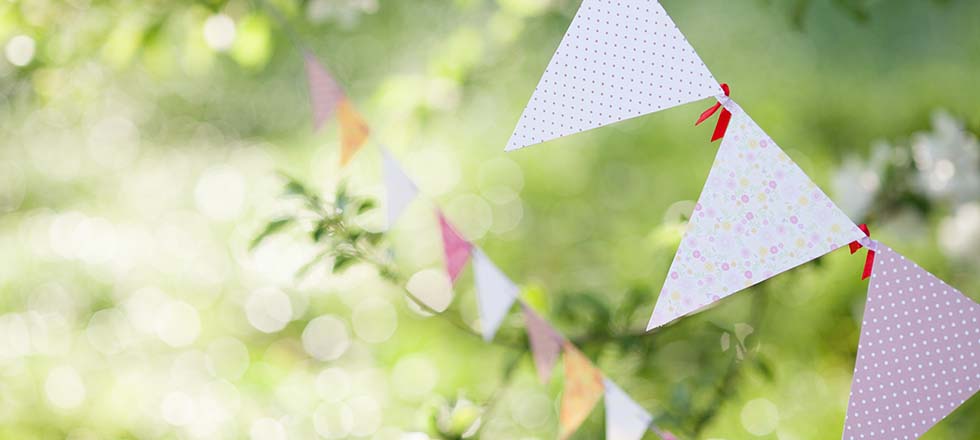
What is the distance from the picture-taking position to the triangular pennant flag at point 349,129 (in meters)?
0.97

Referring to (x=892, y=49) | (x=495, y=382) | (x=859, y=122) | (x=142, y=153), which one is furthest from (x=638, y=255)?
(x=142, y=153)

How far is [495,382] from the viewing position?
1564 millimetres

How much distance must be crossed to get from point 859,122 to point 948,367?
1.12 metres

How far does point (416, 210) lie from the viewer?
1.96 meters

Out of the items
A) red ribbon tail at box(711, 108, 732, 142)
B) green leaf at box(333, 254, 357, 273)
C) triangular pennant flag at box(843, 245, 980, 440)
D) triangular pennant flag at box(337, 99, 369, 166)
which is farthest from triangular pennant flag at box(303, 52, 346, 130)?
triangular pennant flag at box(843, 245, 980, 440)

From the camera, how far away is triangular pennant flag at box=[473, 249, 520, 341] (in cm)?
82

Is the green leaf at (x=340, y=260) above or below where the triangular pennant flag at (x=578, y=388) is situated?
above

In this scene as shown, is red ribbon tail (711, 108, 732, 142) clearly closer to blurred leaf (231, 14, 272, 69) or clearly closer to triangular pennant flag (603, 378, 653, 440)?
triangular pennant flag (603, 378, 653, 440)

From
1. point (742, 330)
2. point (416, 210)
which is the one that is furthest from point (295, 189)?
point (416, 210)

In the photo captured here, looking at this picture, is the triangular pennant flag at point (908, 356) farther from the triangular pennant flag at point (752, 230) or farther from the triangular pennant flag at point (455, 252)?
the triangular pennant flag at point (455, 252)

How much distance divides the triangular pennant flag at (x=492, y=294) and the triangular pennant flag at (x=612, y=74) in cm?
27

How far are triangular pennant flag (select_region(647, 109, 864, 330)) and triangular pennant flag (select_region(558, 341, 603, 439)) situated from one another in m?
0.29

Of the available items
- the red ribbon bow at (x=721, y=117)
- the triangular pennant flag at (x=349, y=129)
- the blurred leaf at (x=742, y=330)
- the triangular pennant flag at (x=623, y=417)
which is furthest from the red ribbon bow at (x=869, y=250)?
the triangular pennant flag at (x=349, y=129)

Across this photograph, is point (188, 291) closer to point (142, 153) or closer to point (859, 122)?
point (142, 153)
